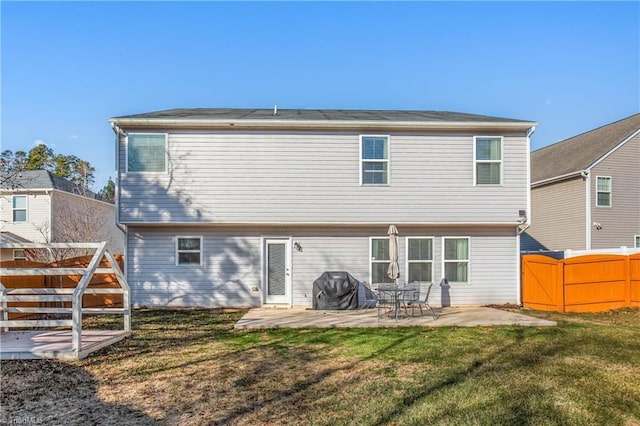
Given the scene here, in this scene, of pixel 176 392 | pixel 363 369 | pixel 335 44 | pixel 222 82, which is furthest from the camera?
pixel 222 82

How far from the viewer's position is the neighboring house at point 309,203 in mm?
11953

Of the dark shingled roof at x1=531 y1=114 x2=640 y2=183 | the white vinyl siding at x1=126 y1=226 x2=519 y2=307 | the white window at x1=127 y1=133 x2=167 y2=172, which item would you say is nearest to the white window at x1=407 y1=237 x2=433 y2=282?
the white vinyl siding at x1=126 y1=226 x2=519 y2=307

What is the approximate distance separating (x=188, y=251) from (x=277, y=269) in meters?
2.80

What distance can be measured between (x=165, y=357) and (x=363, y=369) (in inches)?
132

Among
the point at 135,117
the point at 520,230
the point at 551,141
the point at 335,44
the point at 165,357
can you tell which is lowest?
the point at 165,357

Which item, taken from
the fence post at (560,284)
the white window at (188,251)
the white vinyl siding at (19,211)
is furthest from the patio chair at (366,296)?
the white vinyl siding at (19,211)

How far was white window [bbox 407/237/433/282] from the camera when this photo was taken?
12531 mm

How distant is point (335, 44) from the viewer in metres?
14.8

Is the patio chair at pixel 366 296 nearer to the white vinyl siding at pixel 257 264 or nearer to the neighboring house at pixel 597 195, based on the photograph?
the white vinyl siding at pixel 257 264

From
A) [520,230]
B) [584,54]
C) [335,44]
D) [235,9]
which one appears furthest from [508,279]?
[235,9]

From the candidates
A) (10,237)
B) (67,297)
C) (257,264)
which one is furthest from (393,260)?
(10,237)

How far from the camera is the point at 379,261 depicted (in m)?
12.5

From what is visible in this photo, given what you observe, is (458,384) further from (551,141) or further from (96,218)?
(551,141)

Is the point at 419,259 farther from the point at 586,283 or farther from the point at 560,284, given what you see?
the point at 586,283
